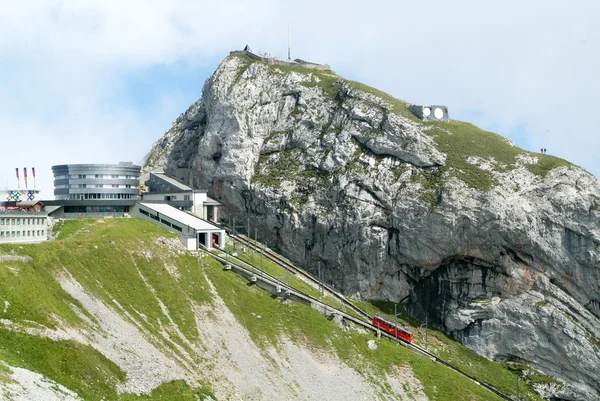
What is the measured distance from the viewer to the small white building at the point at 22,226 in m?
82.3

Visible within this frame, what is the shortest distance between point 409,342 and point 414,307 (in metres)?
15.4

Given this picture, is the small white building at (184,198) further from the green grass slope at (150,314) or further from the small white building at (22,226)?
the small white building at (22,226)

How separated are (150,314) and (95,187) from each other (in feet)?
153

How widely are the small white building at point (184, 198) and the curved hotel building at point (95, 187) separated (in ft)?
25.6

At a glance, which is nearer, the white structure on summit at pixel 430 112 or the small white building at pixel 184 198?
the small white building at pixel 184 198

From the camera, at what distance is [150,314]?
74750 millimetres

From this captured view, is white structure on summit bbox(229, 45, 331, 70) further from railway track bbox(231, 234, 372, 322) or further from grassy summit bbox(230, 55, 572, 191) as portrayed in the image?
railway track bbox(231, 234, 372, 322)

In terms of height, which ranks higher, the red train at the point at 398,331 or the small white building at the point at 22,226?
the small white building at the point at 22,226

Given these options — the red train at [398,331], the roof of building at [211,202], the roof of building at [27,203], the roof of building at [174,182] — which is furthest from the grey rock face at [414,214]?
the roof of building at [27,203]

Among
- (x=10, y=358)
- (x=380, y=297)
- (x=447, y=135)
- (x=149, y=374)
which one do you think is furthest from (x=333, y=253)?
(x=10, y=358)

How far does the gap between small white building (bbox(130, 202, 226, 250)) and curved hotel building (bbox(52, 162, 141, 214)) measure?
4.56 meters

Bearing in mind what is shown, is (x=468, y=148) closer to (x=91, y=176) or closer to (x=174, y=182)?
(x=174, y=182)

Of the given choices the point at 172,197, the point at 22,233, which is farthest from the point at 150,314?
the point at 172,197

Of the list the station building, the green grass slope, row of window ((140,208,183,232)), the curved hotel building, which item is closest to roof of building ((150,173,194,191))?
the station building
